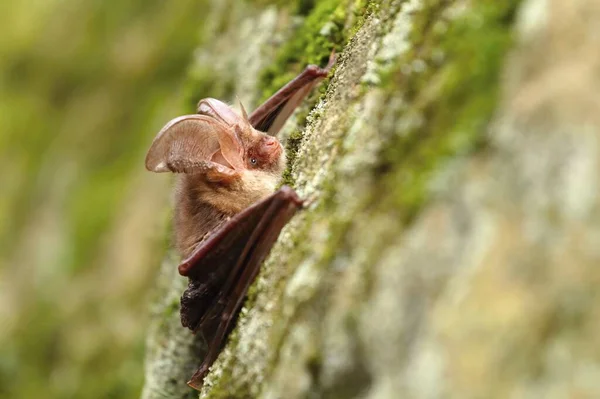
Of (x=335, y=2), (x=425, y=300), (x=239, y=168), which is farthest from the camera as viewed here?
(x=335, y=2)

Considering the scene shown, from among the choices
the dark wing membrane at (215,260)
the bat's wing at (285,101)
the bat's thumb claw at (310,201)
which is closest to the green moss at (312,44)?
the bat's wing at (285,101)

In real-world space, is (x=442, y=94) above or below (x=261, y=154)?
above

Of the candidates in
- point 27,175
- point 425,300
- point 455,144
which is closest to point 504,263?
point 425,300

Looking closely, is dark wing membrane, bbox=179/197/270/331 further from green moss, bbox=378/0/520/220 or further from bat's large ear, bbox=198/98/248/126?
green moss, bbox=378/0/520/220

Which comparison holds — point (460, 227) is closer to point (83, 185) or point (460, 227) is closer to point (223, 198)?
point (223, 198)

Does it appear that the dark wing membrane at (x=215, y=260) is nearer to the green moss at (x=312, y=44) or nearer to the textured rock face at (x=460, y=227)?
the green moss at (x=312, y=44)

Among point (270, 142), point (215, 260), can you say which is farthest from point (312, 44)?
point (215, 260)

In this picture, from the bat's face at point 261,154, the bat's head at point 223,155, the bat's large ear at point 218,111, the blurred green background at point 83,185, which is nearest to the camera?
the bat's head at point 223,155

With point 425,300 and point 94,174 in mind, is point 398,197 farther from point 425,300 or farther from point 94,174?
point 94,174
